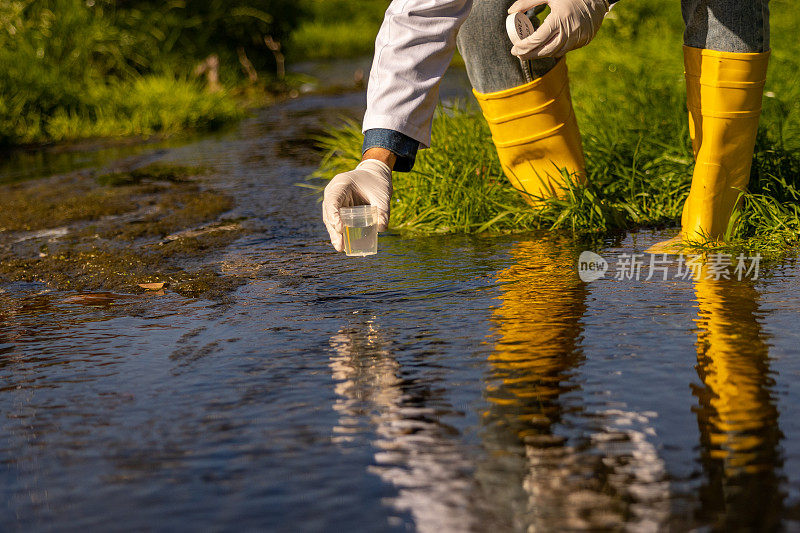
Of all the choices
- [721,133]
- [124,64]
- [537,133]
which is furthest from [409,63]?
[124,64]

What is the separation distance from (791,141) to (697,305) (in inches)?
66.4

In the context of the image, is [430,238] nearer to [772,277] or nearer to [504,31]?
[504,31]

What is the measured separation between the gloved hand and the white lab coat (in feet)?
1.03

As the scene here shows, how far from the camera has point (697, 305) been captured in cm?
266

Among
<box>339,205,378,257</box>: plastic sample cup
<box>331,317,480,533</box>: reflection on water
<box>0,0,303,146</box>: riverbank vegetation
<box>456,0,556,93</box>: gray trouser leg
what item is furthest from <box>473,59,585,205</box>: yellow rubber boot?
<box>0,0,303,146</box>: riverbank vegetation

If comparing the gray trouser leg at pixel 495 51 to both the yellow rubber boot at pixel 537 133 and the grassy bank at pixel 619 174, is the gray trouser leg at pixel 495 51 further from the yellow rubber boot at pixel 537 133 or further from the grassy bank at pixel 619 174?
the grassy bank at pixel 619 174

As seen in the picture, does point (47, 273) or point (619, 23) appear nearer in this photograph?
point (47, 273)

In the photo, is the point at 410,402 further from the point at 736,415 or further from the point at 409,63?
the point at 409,63

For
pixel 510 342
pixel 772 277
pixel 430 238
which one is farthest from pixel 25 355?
pixel 772 277

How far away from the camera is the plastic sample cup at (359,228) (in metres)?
2.62

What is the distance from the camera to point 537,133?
360 cm

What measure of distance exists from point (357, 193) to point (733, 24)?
4.32 feet

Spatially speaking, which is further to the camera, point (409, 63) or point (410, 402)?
point (409, 63)

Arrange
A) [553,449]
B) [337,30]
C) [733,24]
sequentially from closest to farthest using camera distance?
[553,449] → [733,24] → [337,30]
